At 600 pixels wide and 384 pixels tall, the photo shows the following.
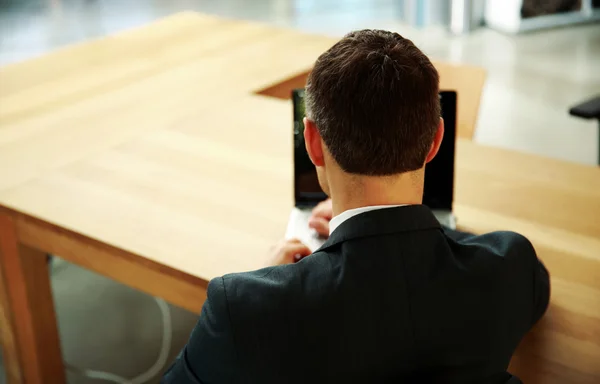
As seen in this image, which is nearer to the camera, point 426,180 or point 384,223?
point 384,223

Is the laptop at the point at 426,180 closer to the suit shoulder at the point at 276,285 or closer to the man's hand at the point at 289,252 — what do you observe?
the man's hand at the point at 289,252

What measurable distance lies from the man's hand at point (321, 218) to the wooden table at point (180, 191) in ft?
0.28

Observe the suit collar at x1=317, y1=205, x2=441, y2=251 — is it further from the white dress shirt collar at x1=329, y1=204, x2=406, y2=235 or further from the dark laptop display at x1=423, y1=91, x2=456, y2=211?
the dark laptop display at x1=423, y1=91, x2=456, y2=211

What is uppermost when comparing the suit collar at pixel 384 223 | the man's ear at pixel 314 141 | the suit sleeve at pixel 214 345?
the man's ear at pixel 314 141

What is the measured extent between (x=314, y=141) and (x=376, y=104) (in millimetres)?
131

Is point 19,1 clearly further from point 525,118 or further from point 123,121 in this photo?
point 123,121

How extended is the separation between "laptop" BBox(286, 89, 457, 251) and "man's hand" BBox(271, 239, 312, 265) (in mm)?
139

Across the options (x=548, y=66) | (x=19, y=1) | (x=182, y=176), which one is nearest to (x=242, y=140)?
(x=182, y=176)

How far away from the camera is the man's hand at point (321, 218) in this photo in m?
1.43

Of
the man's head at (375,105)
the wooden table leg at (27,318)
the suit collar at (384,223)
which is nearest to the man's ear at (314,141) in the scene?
the man's head at (375,105)

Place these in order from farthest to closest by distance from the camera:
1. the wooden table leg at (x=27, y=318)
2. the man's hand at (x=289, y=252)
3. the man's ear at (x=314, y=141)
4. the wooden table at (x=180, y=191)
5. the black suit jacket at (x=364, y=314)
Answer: the wooden table leg at (x=27, y=318) < the wooden table at (x=180, y=191) < the man's hand at (x=289, y=252) < the man's ear at (x=314, y=141) < the black suit jacket at (x=364, y=314)

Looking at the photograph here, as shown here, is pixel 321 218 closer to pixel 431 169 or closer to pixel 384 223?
pixel 431 169

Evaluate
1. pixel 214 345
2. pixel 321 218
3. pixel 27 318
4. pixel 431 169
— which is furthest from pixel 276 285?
pixel 27 318

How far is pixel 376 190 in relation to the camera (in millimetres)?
997
